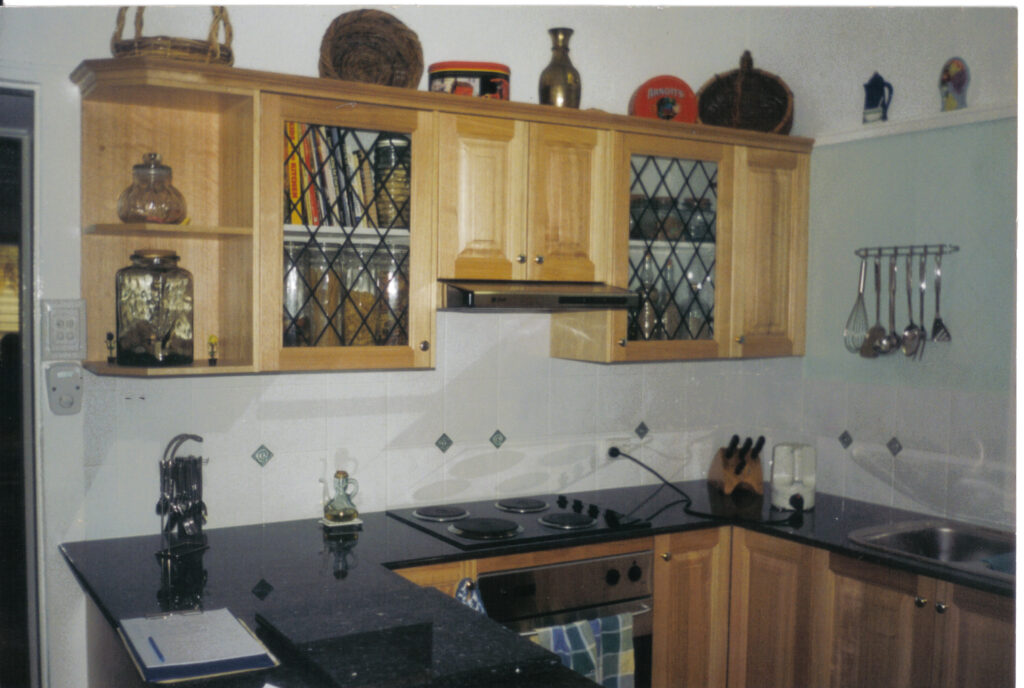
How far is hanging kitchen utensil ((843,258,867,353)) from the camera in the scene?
134 inches

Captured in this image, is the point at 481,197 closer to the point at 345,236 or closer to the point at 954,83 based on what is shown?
the point at 345,236

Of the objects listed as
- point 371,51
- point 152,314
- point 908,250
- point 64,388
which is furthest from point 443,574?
point 908,250

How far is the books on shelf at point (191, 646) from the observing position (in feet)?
5.72

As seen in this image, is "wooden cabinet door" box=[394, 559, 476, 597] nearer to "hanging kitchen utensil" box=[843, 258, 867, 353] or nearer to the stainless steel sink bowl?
the stainless steel sink bowl

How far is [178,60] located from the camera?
2.48 metres

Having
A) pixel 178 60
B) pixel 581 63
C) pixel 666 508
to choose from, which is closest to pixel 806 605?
pixel 666 508

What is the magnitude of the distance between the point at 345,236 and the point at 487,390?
83 centimetres

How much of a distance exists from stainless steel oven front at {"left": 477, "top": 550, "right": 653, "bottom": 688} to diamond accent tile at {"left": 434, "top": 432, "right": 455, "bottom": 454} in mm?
618

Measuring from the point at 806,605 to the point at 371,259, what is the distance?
169 centimetres

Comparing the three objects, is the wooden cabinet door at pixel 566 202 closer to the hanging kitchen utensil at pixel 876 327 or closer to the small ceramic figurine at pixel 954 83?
the hanging kitchen utensil at pixel 876 327

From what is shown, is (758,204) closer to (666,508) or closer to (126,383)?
(666,508)

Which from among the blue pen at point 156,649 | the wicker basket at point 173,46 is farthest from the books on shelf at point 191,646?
the wicker basket at point 173,46

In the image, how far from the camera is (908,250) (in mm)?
3258

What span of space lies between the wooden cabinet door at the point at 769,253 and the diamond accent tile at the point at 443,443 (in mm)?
1062
